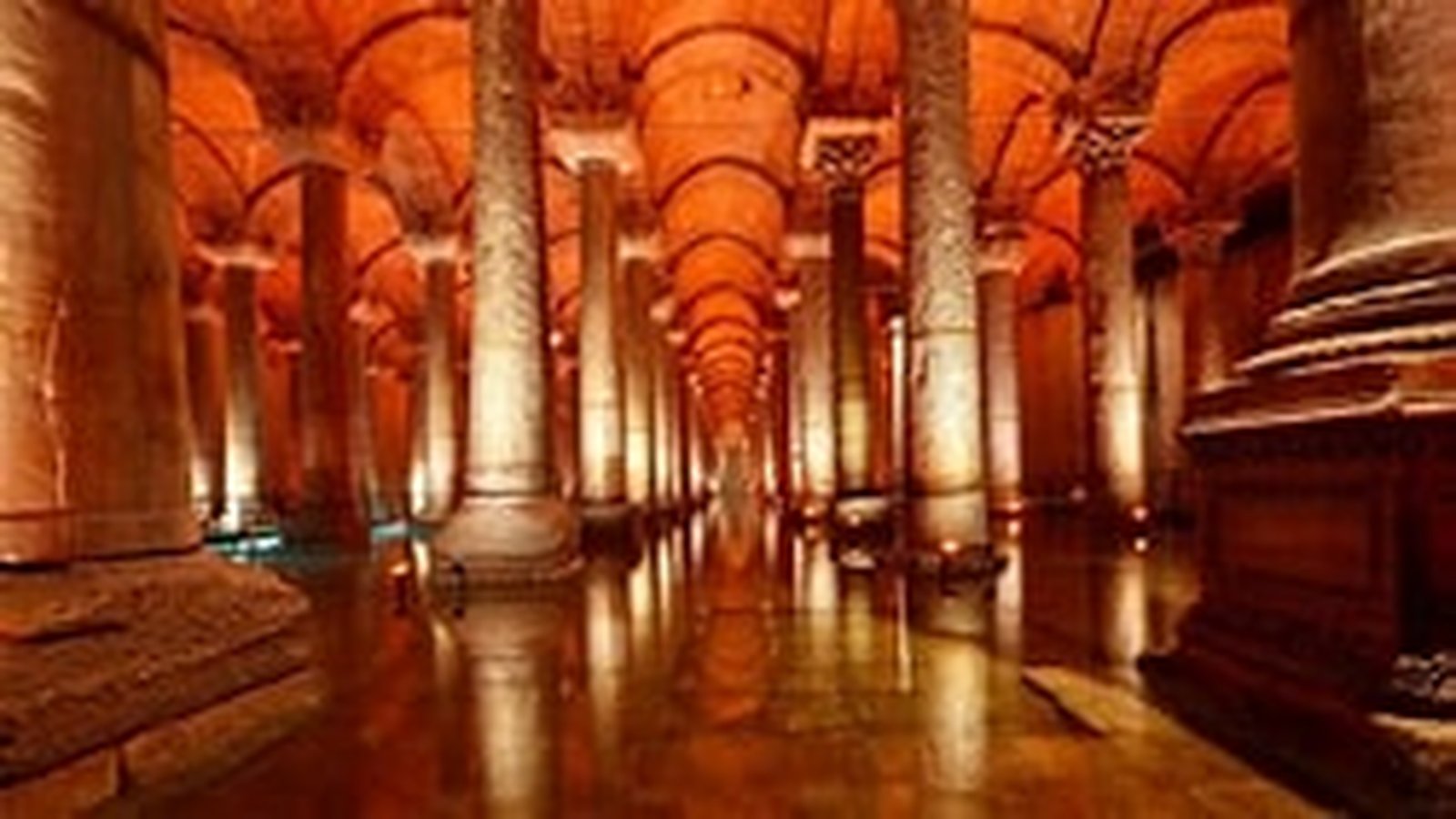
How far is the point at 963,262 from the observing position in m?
9.79

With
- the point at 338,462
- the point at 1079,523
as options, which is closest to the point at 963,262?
the point at 338,462

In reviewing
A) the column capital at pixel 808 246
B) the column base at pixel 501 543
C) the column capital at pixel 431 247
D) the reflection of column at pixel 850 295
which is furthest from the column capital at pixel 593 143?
the column base at pixel 501 543

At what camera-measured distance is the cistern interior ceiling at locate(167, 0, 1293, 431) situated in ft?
50.8

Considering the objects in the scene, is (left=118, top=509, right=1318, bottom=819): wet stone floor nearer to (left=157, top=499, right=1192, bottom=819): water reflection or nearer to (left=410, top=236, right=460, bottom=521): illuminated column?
(left=157, top=499, right=1192, bottom=819): water reflection

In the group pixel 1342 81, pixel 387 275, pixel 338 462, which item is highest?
pixel 387 275

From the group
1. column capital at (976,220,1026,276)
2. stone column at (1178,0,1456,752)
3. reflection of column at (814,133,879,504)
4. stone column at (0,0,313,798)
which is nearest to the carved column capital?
reflection of column at (814,133,879,504)

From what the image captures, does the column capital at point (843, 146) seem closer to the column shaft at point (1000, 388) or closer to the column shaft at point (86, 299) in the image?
the column shaft at point (1000, 388)

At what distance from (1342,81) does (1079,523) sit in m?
17.4

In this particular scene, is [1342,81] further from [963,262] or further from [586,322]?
[586,322]

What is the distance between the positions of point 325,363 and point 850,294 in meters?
7.45

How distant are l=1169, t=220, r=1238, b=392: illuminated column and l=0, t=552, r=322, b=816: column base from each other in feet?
65.1

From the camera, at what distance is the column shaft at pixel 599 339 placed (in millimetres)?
15453

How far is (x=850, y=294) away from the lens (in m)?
16.5

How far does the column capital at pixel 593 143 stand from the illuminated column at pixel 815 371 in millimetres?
5537
